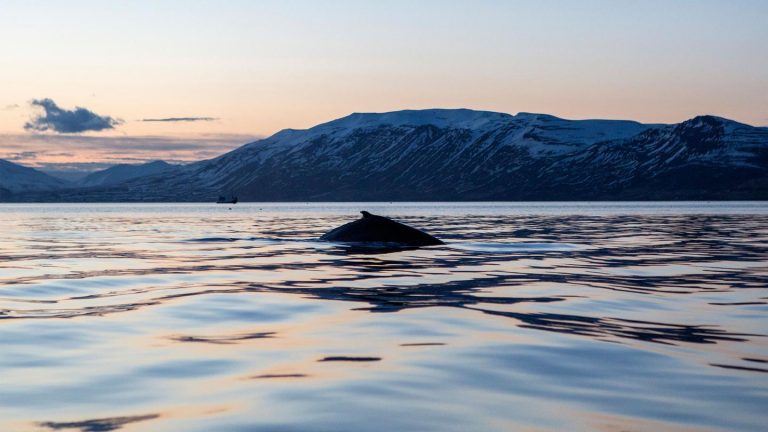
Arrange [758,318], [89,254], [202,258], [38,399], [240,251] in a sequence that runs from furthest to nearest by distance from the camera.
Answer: [240,251]
[89,254]
[202,258]
[758,318]
[38,399]

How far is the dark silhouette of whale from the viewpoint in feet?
127

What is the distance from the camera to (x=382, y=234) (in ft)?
128

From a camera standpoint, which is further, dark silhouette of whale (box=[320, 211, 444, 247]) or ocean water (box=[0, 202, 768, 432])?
dark silhouette of whale (box=[320, 211, 444, 247])

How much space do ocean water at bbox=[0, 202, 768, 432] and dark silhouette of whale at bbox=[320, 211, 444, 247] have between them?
42.5ft

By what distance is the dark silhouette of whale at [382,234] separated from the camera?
3875 centimetres

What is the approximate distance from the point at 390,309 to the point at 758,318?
6423mm

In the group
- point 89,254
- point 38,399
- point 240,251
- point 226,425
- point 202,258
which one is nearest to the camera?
point 226,425

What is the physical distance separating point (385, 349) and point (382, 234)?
87.7 ft

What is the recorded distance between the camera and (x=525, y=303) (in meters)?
17.8

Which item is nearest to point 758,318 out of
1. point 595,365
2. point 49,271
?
point 595,365

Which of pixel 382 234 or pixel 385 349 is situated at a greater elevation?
pixel 382 234

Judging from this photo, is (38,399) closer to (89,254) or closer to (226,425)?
(226,425)

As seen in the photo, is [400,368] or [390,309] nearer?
[400,368]

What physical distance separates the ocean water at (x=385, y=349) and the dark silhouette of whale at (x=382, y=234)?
510 inches
